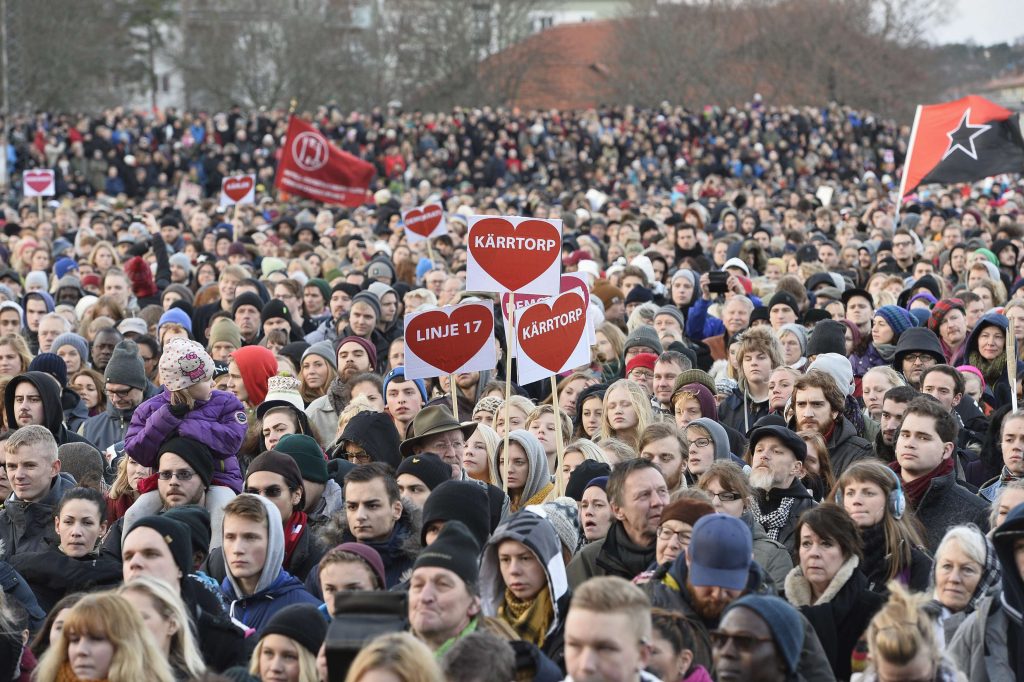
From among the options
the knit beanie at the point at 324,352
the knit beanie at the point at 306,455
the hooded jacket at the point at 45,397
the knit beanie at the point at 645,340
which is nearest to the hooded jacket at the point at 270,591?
the knit beanie at the point at 306,455

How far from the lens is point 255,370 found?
1043 centimetres

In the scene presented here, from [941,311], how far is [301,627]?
7.24 meters

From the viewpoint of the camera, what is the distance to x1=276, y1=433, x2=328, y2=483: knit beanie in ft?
25.8

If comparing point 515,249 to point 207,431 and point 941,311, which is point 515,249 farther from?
point 941,311

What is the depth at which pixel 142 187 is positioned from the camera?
113ft

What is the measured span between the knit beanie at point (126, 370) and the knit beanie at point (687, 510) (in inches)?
202

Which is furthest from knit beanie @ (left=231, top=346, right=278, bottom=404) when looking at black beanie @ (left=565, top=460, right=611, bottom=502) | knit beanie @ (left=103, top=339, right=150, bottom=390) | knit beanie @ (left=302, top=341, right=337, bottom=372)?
black beanie @ (left=565, top=460, right=611, bottom=502)

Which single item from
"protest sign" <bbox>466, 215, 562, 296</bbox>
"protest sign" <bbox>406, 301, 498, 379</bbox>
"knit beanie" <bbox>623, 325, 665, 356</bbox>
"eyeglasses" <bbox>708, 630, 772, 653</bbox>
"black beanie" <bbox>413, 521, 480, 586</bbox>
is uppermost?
"protest sign" <bbox>466, 215, 562, 296</bbox>

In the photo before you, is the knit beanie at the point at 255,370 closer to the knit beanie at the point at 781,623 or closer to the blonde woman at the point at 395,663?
the knit beanie at the point at 781,623

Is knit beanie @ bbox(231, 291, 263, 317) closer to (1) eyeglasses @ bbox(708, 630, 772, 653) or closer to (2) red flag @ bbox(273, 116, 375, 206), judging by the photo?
(1) eyeglasses @ bbox(708, 630, 772, 653)

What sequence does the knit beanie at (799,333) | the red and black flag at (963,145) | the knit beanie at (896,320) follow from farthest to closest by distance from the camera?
the red and black flag at (963,145), the knit beanie at (896,320), the knit beanie at (799,333)

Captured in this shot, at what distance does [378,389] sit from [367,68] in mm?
55222

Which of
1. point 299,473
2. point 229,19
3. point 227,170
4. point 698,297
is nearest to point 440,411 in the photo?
point 299,473

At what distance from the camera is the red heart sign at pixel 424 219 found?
18750 mm
